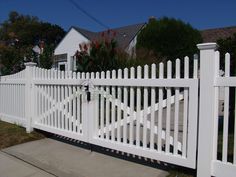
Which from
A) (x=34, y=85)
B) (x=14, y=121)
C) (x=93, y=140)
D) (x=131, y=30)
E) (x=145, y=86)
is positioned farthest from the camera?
(x=131, y=30)

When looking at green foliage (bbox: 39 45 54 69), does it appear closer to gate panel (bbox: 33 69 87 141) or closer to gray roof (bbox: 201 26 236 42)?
gate panel (bbox: 33 69 87 141)

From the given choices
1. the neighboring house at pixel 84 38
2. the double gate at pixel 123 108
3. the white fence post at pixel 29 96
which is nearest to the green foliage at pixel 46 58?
the neighboring house at pixel 84 38

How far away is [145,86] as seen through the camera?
4.14 m

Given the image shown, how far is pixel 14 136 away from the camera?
248 inches

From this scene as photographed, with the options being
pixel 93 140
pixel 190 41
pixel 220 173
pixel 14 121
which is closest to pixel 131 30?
pixel 190 41

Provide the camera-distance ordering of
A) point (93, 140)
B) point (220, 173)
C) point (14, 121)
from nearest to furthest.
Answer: point (220, 173)
point (93, 140)
point (14, 121)

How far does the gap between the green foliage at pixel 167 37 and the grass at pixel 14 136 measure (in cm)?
1111

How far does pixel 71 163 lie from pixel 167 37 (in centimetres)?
1403

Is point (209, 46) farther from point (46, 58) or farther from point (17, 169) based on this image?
point (46, 58)

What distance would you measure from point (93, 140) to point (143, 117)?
1194mm

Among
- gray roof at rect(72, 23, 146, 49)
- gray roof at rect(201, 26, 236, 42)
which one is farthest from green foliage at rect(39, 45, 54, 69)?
gray roof at rect(201, 26, 236, 42)

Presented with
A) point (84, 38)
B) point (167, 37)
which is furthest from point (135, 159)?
point (84, 38)

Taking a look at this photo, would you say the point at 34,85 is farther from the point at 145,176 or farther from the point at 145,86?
the point at 145,176

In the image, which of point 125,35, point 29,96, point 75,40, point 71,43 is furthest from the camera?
point 71,43
